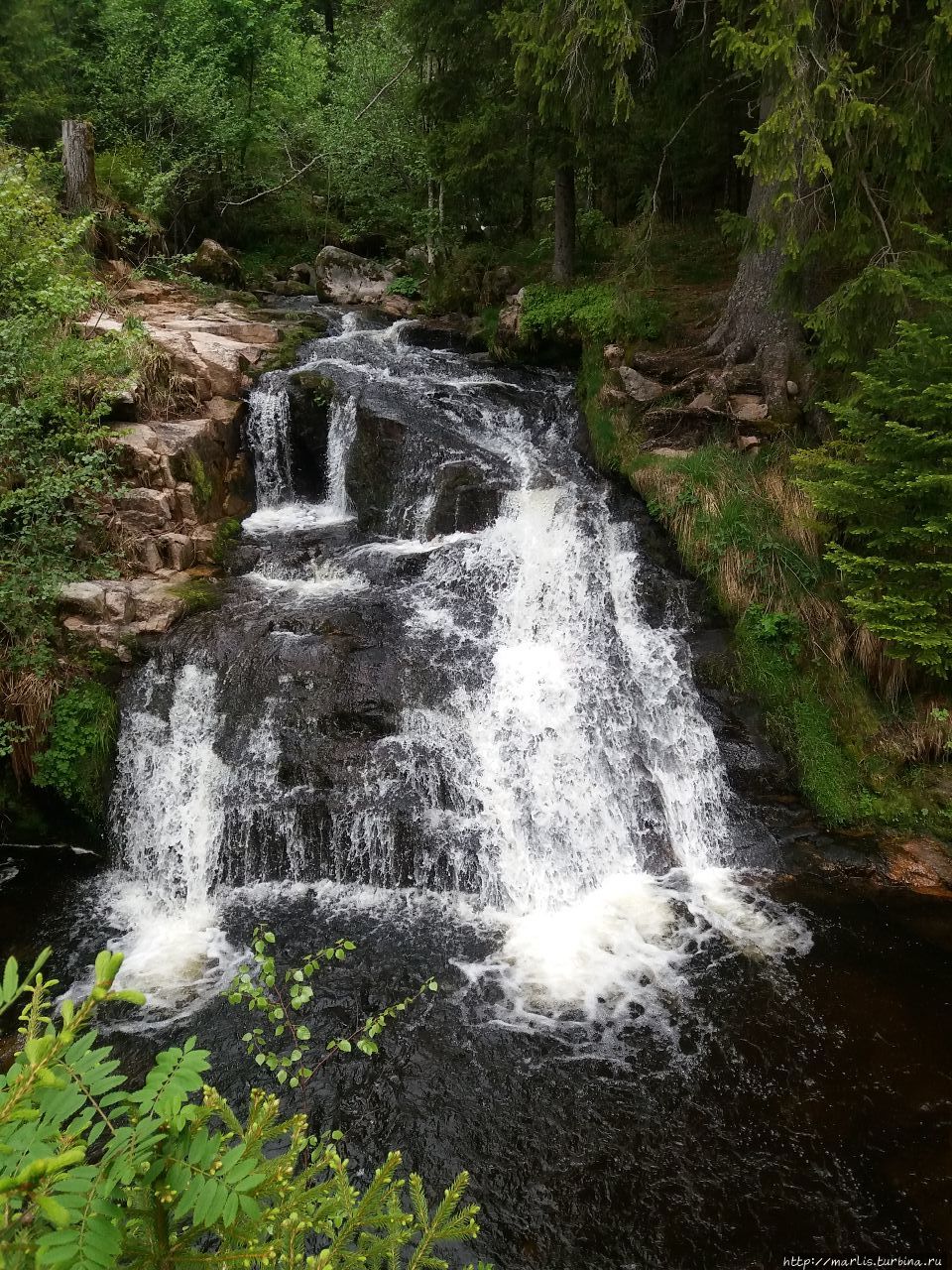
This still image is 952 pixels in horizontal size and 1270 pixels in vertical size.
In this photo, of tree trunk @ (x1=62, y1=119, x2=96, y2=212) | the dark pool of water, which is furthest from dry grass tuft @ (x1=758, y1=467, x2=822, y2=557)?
tree trunk @ (x1=62, y1=119, x2=96, y2=212)

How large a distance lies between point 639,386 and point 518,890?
7983 mm

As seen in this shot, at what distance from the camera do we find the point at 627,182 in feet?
59.6

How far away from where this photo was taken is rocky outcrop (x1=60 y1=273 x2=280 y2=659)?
874 centimetres

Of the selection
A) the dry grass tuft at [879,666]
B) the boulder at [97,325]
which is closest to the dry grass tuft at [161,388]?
the boulder at [97,325]

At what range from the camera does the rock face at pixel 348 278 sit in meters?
18.9

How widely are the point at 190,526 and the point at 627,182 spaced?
583 inches

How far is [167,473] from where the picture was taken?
1011 cm

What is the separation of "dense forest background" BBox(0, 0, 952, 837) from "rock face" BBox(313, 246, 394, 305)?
3328mm

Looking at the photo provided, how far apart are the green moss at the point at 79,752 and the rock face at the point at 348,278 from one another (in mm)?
14218

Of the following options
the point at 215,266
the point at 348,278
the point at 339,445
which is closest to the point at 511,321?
the point at 339,445

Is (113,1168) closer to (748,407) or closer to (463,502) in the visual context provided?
(463,502)

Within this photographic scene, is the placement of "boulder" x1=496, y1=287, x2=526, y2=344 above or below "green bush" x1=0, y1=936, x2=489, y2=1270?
above

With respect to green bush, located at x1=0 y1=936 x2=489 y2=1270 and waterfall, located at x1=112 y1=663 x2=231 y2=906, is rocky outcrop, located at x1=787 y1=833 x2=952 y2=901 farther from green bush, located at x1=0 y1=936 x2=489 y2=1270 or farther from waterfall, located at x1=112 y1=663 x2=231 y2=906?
green bush, located at x1=0 y1=936 x2=489 y2=1270

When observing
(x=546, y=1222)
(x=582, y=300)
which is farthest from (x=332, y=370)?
(x=546, y=1222)
